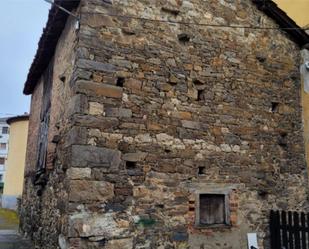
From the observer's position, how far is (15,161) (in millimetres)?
21328

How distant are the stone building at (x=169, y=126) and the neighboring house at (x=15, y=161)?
46.5ft

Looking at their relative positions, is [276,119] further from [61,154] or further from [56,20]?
[56,20]

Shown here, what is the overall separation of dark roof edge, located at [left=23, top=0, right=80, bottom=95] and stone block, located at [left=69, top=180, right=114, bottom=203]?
2784mm

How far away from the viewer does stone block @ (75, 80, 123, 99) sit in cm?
487

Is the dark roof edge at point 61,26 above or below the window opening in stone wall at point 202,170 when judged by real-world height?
above

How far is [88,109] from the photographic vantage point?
15.9ft

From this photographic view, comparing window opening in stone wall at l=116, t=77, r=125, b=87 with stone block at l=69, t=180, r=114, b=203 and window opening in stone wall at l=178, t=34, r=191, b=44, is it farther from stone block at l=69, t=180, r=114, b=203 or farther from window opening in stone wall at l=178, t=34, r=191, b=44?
stone block at l=69, t=180, r=114, b=203

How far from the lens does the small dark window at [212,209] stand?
18.2ft

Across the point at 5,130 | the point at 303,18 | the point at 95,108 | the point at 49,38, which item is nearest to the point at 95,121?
the point at 95,108

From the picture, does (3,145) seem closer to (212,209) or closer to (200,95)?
(200,95)

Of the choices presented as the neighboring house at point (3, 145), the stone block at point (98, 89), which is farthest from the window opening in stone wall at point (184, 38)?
the neighboring house at point (3, 145)

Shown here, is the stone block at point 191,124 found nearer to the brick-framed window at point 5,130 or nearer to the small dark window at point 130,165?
the small dark window at point 130,165

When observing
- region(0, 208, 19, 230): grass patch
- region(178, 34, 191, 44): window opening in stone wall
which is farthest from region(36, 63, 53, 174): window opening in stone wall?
region(0, 208, 19, 230): grass patch

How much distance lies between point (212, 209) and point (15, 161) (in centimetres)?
1828
